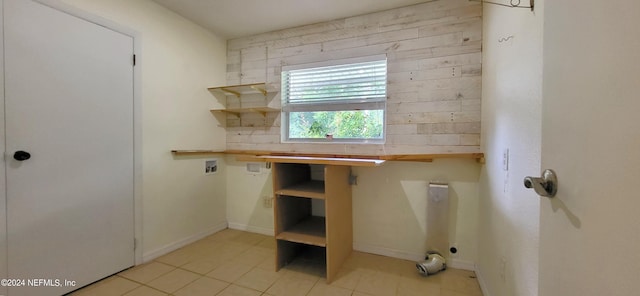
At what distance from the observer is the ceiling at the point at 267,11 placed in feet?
7.31

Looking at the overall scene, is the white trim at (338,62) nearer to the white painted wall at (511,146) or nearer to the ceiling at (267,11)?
the ceiling at (267,11)

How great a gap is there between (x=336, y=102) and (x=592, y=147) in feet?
7.11

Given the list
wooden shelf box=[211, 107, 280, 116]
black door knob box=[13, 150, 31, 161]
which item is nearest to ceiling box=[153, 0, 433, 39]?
wooden shelf box=[211, 107, 280, 116]

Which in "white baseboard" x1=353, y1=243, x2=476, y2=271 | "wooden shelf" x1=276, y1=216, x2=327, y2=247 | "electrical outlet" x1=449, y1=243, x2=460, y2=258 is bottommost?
"white baseboard" x1=353, y1=243, x2=476, y2=271

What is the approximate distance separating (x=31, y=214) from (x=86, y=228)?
1.06ft

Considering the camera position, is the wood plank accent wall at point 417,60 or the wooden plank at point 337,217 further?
the wood plank accent wall at point 417,60

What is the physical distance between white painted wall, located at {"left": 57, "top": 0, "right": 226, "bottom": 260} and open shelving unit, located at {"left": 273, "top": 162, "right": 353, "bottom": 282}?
3.88ft

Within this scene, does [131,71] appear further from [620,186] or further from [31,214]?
[620,186]

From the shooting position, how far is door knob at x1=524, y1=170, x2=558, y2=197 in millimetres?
612

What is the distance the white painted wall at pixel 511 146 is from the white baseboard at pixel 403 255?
18cm

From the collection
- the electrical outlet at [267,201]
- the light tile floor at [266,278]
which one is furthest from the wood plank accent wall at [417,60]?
the light tile floor at [266,278]

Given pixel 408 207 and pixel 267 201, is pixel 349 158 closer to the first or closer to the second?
pixel 408 207

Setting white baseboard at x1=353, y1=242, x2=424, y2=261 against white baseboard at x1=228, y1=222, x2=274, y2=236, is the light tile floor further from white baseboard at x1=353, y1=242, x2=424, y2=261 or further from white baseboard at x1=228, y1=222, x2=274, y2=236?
white baseboard at x1=228, y1=222, x2=274, y2=236

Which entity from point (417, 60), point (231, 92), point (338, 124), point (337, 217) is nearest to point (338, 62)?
point (338, 124)
